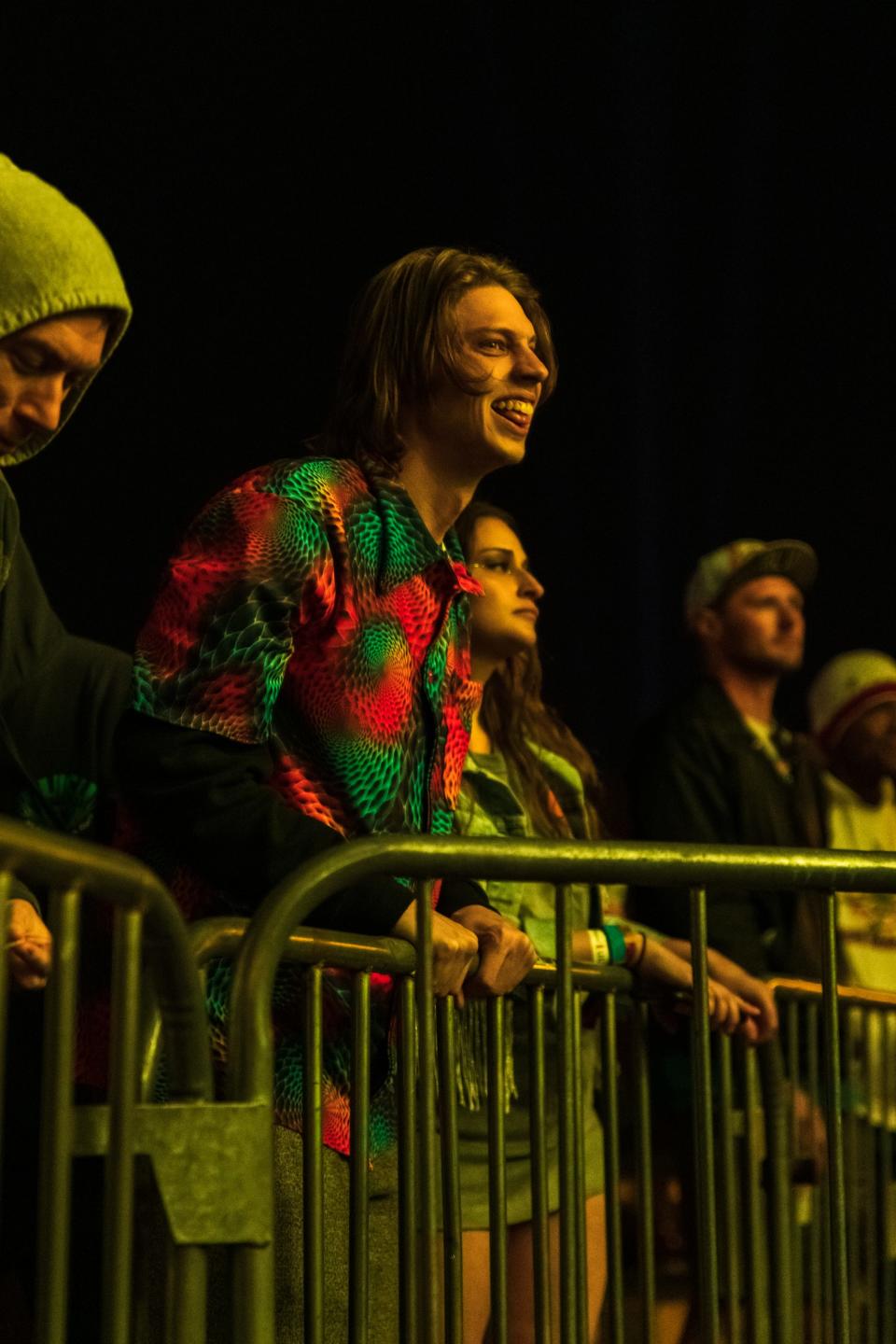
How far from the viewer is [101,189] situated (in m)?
4.16

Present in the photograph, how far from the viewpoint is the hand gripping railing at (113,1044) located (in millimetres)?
1192

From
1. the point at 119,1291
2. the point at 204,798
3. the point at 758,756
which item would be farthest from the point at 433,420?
the point at 758,756

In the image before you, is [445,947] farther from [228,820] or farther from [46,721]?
[46,721]

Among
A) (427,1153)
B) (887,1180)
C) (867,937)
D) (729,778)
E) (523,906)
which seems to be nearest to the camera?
(427,1153)

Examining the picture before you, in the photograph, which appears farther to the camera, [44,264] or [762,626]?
[762,626]

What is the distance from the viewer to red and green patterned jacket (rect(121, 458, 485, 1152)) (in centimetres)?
182

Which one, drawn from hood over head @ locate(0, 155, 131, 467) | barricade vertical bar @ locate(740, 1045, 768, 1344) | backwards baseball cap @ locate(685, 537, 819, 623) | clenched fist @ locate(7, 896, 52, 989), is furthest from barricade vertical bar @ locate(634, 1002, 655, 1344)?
backwards baseball cap @ locate(685, 537, 819, 623)

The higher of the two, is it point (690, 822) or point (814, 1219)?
point (690, 822)

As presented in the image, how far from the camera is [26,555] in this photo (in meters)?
2.41

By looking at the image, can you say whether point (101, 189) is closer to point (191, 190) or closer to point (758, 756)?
point (191, 190)

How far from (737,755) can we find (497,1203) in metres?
2.01

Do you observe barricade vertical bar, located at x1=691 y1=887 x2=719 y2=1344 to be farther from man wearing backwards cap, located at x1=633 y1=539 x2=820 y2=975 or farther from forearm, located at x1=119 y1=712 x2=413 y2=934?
man wearing backwards cap, located at x1=633 y1=539 x2=820 y2=975

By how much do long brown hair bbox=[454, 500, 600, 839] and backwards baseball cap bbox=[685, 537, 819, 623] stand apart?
887mm

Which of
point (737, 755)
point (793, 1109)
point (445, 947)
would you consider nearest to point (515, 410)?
point (445, 947)
